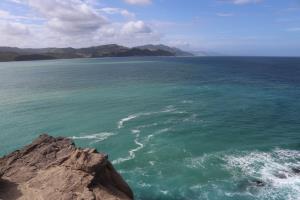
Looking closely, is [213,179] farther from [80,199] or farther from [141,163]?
[80,199]

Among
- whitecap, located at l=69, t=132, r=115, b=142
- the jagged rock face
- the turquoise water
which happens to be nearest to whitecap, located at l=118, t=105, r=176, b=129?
the turquoise water

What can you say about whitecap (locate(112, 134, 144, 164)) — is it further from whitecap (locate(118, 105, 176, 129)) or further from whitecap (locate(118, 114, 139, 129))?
whitecap (locate(118, 105, 176, 129))

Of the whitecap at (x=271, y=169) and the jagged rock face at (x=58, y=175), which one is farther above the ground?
the jagged rock face at (x=58, y=175)

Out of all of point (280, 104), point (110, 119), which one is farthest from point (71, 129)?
point (280, 104)

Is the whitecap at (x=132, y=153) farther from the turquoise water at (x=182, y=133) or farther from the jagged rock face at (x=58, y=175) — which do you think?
the jagged rock face at (x=58, y=175)

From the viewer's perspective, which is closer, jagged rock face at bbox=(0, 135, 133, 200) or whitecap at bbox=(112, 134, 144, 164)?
jagged rock face at bbox=(0, 135, 133, 200)

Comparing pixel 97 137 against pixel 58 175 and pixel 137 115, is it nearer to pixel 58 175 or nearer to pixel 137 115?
pixel 137 115

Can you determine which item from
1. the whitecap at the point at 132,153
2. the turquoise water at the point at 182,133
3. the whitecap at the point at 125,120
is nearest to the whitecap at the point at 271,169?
the turquoise water at the point at 182,133
